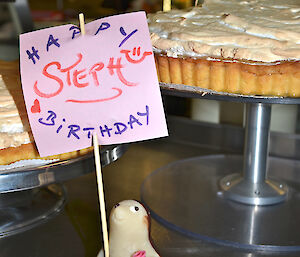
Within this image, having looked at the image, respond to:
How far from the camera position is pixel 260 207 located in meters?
1.04

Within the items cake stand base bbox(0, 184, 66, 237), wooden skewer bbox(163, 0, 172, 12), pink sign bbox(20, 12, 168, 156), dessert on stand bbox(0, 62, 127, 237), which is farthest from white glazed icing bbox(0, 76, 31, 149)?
wooden skewer bbox(163, 0, 172, 12)

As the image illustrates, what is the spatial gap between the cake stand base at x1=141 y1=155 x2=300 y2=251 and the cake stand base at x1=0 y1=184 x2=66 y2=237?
19cm

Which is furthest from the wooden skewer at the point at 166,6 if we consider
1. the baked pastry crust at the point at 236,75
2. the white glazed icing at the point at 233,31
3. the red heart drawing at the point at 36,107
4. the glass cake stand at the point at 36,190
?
the red heart drawing at the point at 36,107

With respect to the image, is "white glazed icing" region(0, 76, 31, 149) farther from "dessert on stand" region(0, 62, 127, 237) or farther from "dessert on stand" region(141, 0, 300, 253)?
"dessert on stand" region(141, 0, 300, 253)

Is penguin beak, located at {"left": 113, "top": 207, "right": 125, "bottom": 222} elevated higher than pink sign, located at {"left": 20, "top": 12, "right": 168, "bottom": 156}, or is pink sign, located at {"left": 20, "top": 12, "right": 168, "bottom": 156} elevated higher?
pink sign, located at {"left": 20, "top": 12, "right": 168, "bottom": 156}

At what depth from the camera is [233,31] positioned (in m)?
0.84

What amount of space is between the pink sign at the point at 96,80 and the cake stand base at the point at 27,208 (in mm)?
349

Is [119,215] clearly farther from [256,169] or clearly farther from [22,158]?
[256,169]

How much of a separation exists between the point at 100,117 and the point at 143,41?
Result: 12cm

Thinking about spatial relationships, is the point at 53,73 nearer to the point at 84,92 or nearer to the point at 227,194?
the point at 84,92

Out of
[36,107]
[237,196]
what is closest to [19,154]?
[36,107]

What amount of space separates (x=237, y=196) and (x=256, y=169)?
0.23ft

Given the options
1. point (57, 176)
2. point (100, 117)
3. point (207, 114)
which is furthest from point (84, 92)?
point (207, 114)

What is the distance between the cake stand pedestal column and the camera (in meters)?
1.04
